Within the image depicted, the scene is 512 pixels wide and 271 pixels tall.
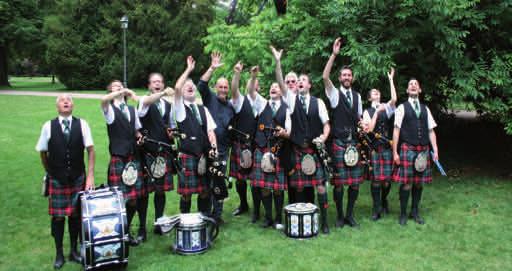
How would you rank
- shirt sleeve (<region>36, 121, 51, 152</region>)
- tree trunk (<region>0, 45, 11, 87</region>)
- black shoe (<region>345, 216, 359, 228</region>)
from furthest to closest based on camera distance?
1. tree trunk (<region>0, 45, 11, 87</region>)
2. black shoe (<region>345, 216, 359, 228</region>)
3. shirt sleeve (<region>36, 121, 51, 152</region>)

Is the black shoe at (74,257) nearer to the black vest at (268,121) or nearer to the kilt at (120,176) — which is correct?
the kilt at (120,176)

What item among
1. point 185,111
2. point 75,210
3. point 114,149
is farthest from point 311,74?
point 75,210

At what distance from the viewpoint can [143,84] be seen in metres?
32.8

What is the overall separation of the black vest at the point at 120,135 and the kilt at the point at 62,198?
54 centimetres

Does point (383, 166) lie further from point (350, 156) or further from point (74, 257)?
point (74, 257)

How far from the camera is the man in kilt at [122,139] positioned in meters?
4.75

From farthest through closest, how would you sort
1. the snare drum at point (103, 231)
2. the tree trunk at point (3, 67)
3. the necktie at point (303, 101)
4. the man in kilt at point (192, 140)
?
the tree trunk at point (3, 67) < the necktie at point (303, 101) < the man in kilt at point (192, 140) < the snare drum at point (103, 231)

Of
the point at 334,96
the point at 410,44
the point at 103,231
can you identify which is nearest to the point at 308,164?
the point at 334,96

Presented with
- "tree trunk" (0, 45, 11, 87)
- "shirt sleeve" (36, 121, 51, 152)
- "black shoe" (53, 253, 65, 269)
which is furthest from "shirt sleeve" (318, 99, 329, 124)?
"tree trunk" (0, 45, 11, 87)

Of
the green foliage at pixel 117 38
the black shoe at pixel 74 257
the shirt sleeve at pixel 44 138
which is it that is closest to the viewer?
the shirt sleeve at pixel 44 138

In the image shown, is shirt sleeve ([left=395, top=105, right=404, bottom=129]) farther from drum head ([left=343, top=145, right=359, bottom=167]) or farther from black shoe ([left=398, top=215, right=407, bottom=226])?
black shoe ([left=398, top=215, right=407, bottom=226])

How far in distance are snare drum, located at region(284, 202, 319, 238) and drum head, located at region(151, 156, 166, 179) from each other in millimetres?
1443

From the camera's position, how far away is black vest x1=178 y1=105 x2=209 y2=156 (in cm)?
505

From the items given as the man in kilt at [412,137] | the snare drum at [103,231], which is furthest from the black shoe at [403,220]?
the snare drum at [103,231]
